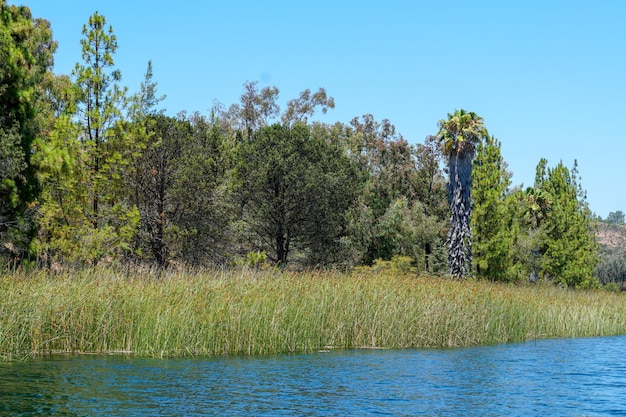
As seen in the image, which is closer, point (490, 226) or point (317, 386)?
point (317, 386)

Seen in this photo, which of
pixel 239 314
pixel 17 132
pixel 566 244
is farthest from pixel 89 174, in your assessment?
pixel 566 244

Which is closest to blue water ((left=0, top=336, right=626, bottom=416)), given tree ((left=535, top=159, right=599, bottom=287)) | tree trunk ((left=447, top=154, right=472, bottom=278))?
tree trunk ((left=447, top=154, right=472, bottom=278))

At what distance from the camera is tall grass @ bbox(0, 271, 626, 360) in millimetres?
19250

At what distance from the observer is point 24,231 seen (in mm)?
28875

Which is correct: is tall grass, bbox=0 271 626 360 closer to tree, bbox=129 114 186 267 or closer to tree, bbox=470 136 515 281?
tree, bbox=129 114 186 267

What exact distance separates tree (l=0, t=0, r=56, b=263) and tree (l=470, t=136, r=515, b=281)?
2964cm

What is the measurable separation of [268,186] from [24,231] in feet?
72.4

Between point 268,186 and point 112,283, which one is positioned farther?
point 268,186

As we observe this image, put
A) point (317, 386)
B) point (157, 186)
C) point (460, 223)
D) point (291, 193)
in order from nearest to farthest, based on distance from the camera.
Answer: point (317, 386) < point (157, 186) < point (460, 223) < point (291, 193)

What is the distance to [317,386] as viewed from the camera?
1616cm

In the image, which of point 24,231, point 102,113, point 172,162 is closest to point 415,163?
point 172,162

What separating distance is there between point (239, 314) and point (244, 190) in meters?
28.4

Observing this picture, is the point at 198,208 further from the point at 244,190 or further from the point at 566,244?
the point at 566,244

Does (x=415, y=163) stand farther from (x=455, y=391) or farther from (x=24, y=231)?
(x=455, y=391)
